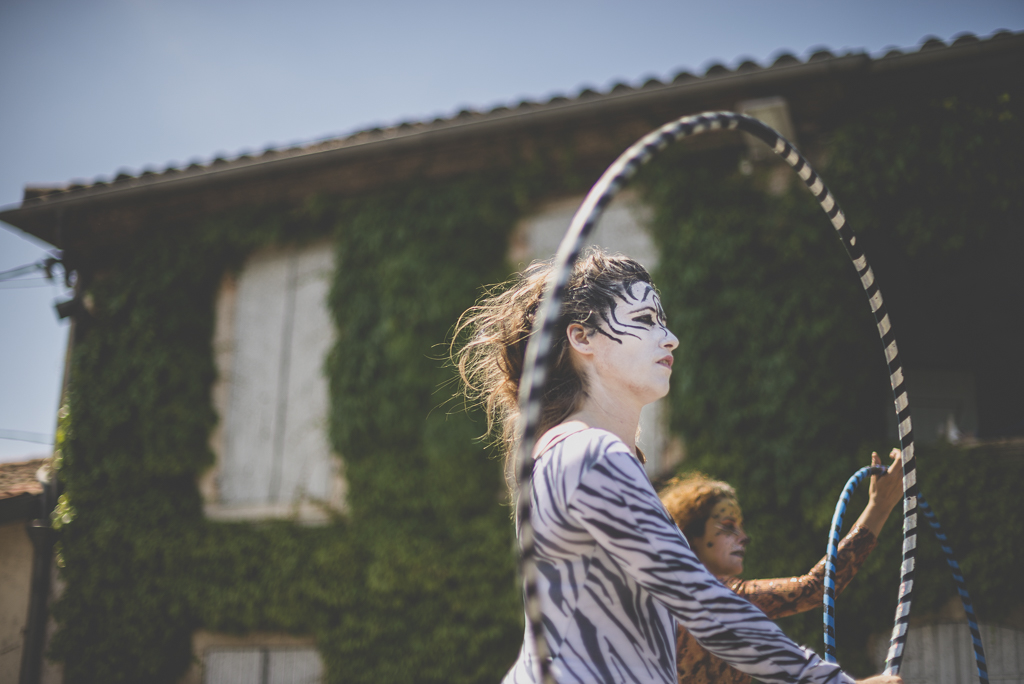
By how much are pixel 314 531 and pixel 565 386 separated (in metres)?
6.24

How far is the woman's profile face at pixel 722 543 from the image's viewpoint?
363 centimetres

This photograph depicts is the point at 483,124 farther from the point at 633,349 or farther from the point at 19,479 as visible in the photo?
the point at 19,479

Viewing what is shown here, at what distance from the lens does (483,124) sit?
25.6 feet

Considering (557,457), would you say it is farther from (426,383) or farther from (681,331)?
(426,383)

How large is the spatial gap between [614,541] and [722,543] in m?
2.10

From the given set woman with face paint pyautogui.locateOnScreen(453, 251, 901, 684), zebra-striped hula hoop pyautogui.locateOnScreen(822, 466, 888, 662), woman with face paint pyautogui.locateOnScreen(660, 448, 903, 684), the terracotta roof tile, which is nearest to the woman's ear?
woman with face paint pyautogui.locateOnScreen(453, 251, 901, 684)

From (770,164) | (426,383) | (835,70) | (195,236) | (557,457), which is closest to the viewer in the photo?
(557,457)

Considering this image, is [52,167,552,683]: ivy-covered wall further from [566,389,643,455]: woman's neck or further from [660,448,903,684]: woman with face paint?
[566,389,643,455]: woman's neck

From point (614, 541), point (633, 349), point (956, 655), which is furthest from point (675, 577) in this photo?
point (956, 655)

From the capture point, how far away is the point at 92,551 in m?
8.52

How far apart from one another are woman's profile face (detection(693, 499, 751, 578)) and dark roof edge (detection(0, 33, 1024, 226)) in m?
4.61

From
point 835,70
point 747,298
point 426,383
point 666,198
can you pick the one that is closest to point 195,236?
point 426,383

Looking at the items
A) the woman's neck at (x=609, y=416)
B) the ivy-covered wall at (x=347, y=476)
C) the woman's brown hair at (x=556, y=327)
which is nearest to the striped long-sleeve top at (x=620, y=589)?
the woman's neck at (x=609, y=416)

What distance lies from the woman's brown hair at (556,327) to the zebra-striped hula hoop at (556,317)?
5 centimetres
